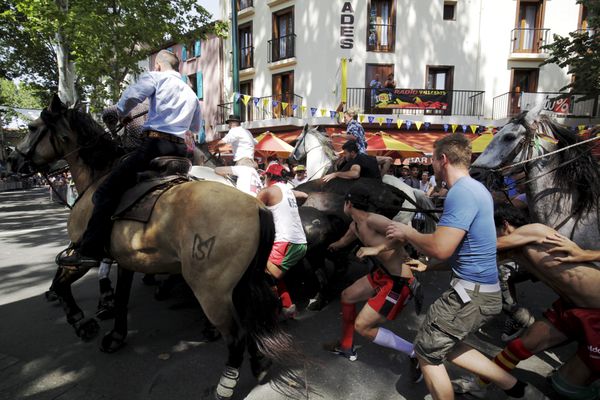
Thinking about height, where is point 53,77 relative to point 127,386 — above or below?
above

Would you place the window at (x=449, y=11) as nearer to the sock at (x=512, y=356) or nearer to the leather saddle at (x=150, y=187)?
the leather saddle at (x=150, y=187)

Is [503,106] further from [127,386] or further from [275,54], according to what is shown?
[127,386]

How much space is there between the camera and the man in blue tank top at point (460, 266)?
2.19m

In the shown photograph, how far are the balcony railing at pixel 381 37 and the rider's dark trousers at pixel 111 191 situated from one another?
55.8 feet

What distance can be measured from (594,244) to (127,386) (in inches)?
162

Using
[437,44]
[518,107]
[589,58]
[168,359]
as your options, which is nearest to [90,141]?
[168,359]

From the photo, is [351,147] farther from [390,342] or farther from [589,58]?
[589,58]

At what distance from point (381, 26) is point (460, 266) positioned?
18.4 m

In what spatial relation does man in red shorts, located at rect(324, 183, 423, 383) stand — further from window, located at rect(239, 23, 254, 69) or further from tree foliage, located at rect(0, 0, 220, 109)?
window, located at rect(239, 23, 254, 69)

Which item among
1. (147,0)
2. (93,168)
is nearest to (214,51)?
(147,0)

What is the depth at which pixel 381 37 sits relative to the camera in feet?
59.1

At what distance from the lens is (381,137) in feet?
36.4

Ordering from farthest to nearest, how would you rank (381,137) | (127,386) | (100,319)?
(381,137) < (100,319) < (127,386)

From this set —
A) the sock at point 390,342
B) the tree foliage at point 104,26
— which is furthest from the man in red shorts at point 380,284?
the tree foliage at point 104,26
